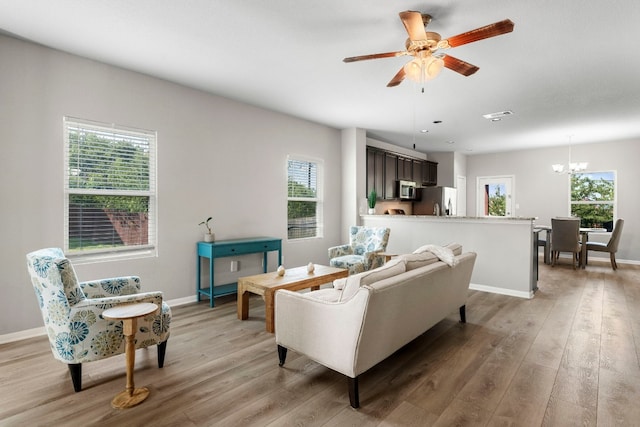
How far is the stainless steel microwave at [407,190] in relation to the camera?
293 inches

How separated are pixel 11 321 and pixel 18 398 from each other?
122cm

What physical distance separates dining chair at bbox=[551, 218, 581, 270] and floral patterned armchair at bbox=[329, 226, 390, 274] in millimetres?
3834

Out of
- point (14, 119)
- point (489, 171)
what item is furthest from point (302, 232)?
point (489, 171)

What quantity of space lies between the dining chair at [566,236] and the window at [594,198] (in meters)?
1.57

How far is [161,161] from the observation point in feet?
12.8

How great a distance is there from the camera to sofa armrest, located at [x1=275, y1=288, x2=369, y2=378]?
78.4 inches

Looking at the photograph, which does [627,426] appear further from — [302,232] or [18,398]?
[302,232]

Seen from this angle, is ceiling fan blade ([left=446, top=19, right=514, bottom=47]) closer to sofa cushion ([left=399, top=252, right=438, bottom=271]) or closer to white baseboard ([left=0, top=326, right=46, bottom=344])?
sofa cushion ([left=399, top=252, right=438, bottom=271])

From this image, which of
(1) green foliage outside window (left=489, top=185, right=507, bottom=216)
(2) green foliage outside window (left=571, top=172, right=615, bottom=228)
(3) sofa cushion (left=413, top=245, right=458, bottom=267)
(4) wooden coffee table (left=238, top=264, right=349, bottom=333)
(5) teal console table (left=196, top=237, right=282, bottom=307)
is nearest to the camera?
(3) sofa cushion (left=413, top=245, right=458, bottom=267)

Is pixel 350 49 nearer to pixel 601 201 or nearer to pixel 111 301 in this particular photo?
pixel 111 301

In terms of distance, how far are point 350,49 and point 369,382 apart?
2770mm

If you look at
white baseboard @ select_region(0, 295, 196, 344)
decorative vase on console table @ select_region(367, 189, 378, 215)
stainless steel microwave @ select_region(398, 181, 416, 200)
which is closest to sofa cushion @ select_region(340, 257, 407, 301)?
white baseboard @ select_region(0, 295, 196, 344)

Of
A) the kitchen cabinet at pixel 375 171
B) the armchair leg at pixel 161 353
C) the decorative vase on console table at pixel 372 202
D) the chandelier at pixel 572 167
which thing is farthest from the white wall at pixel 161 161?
the chandelier at pixel 572 167

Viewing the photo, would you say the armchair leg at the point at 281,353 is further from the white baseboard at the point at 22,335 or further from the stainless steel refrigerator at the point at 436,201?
the stainless steel refrigerator at the point at 436,201
